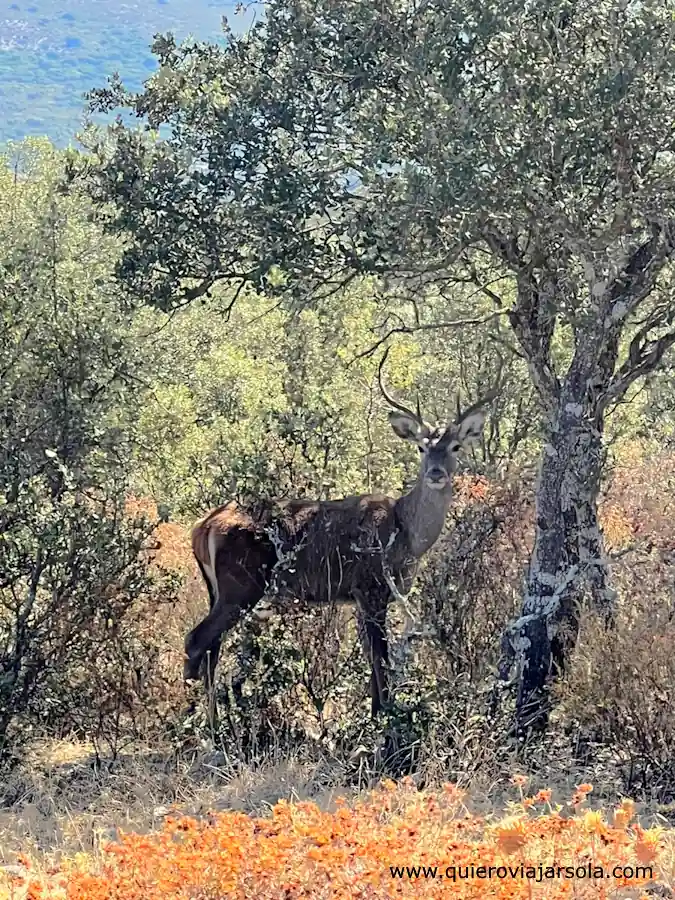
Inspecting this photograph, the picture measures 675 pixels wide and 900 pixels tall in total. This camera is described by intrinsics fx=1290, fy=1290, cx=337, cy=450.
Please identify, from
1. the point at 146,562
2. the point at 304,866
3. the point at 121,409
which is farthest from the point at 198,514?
the point at 304,866

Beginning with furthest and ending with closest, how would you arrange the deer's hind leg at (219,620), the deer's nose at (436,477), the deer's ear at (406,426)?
1. the deer's ear at (406,426)
2. the deer's nose at (436,477)
3. the deer's hind leg at (219,620)

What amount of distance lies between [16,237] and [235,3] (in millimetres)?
6630

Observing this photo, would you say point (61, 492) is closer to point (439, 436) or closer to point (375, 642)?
point (375, 642)

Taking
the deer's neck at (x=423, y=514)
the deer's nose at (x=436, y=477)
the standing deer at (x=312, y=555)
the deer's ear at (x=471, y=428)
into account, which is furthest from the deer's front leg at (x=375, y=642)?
the deer's ear at (x=471, y=428)

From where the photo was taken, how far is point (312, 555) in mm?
10289

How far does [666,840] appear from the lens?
21.7 ft

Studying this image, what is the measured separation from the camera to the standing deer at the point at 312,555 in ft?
32.8

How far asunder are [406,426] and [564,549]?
2.43 metres

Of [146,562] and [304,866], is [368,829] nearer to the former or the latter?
[304,866]

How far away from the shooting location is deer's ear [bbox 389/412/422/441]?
37.6 ft

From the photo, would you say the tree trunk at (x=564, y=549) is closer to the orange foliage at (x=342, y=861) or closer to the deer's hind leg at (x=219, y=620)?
the deer's hind leg at (x=219, y=620)

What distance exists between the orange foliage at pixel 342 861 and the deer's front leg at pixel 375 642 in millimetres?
3670

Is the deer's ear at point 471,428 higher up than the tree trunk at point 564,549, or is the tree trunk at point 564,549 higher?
the deer's ear at point 471,428

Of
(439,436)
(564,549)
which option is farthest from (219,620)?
(564,549)
